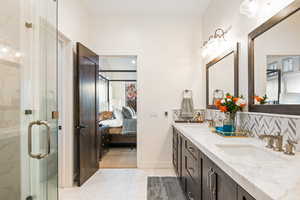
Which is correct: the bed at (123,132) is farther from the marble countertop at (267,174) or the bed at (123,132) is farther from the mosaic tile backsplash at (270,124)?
the marble countertop at (267,174)

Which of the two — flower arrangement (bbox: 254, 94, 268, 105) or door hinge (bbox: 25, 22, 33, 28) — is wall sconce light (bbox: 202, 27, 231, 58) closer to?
flower arrangement (bbox: 254, 94, 268, 105)

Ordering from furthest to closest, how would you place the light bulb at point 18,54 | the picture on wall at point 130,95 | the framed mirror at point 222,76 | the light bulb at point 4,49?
1. the picture on wall at point 130,95
2. the framed mirror at point 222,76
3. the light bulb at point 18,54
4. the light bulb at point 4,49

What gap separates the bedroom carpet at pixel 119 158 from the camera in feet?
12.2

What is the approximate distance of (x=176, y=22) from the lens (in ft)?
12.1

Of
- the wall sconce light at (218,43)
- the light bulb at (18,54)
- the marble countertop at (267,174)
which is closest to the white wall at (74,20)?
the light bulb at (18,54)

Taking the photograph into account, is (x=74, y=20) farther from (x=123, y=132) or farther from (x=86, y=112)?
(x=123, y=132)

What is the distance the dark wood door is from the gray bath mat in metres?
1.02

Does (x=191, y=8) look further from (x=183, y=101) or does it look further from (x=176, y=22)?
(x=183, y=101)

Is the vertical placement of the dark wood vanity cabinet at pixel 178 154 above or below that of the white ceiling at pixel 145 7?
below

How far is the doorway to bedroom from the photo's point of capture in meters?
4.08

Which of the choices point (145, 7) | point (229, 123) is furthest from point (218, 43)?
point (145, 7)

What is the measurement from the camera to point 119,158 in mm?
4156

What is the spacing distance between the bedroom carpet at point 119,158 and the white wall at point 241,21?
259 cm

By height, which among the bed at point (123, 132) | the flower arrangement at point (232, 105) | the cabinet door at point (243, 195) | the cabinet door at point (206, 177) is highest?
the flower arrangement at point (232, 105)
